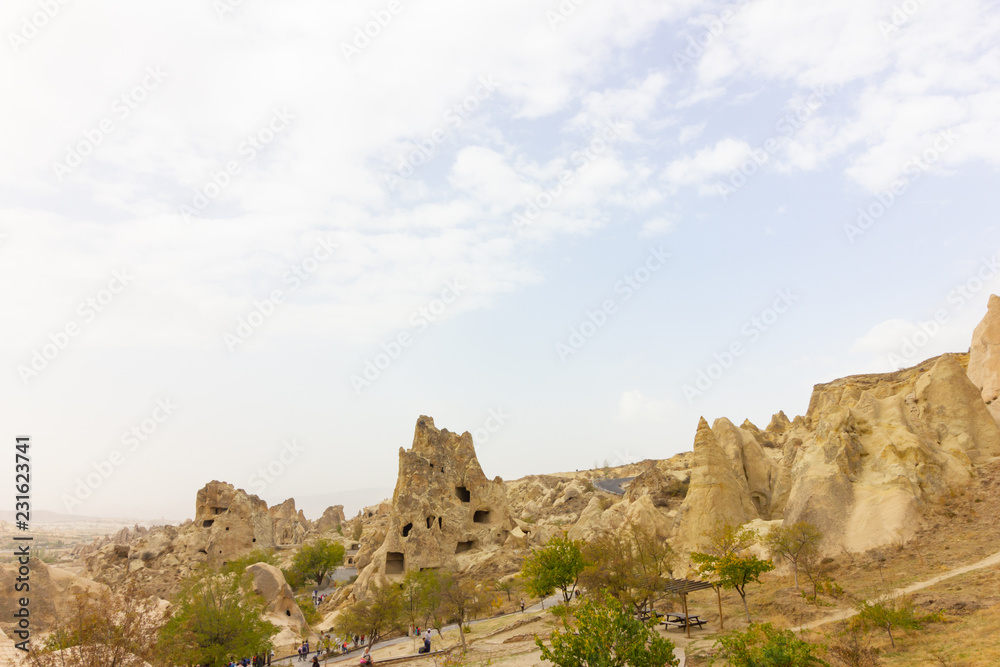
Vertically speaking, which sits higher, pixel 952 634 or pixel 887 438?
pixel 887 438

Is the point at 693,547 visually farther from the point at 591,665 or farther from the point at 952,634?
the point at 591,665

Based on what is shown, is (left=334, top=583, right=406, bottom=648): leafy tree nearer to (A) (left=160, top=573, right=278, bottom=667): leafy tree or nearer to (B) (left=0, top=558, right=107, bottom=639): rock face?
(A) (left=160, top=573, right=278, bottom=667): leafy tree

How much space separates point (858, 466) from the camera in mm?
30172

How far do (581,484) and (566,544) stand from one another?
→ 54439mm

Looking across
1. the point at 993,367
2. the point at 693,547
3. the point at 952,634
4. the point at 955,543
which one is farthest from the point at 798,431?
the point at 952,634

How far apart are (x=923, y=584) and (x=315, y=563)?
157ft

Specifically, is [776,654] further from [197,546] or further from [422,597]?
[197,546]

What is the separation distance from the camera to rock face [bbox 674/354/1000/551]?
2784 cm

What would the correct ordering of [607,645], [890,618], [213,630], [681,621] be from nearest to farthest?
[607,645] < [890,618] < [213,630] < [681,621]

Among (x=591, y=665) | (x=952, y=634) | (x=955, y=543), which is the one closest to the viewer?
(x=591, y=665)

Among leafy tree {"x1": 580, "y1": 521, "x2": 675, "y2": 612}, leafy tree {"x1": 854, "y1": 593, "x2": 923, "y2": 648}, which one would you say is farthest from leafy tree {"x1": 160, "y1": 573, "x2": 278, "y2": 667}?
leafy tree {"x1": 854, "y1": 593, "x2": 923, "y2": 648}

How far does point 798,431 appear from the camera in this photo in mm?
45438

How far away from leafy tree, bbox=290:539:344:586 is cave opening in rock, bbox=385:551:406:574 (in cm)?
1689

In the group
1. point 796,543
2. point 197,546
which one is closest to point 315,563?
point 197,546
